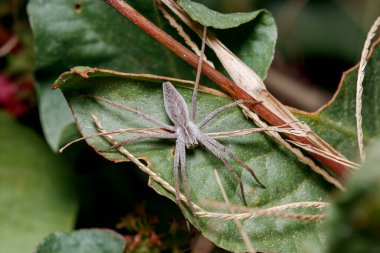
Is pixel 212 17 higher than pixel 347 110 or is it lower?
higher

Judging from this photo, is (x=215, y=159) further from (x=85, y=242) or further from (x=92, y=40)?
(x=92, y=40)

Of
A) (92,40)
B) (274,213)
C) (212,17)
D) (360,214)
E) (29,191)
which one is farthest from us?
(29,191)

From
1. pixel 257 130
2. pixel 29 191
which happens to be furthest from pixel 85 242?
pixel 257 130

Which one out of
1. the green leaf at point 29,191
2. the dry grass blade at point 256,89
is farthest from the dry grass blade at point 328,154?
the green leaf at point 29,191

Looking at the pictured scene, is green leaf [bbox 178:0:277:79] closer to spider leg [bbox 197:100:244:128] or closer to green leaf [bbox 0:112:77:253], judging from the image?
spider leg [bbox 197:100:244:128]

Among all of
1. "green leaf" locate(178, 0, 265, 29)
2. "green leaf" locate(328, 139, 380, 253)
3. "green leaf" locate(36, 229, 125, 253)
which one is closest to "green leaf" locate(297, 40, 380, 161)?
"green leaf" locate(178, 0, 265, 29)

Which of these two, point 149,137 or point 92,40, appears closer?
point 149,137

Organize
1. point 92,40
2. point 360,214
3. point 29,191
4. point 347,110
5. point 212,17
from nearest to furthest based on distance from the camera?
point 360,214, point 212,17, point 347,110, point 92,40, point 29,191

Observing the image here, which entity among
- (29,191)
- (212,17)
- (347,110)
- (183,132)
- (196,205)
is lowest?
(29,191)

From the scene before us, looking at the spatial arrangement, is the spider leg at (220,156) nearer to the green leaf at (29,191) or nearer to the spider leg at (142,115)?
the spider leg at (142,115)
